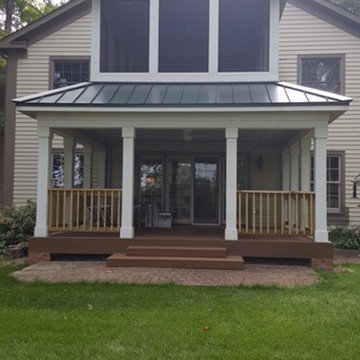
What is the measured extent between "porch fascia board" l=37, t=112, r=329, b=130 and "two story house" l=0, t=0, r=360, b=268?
21 millimetres

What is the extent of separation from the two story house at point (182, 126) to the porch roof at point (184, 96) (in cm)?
4

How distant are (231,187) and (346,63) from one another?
7035 millimetres

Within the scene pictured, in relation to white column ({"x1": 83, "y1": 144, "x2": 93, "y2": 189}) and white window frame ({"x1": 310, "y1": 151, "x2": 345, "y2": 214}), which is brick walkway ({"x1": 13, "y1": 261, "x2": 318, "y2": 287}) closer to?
white column ({"x1": 83, "y1": 144, "x2": 93, "y2": 189})

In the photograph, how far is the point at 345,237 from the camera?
12.9 meters

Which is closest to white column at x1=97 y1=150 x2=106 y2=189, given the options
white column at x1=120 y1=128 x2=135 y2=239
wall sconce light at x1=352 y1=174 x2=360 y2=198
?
white column at x1=120 y1=128 x2=135 y2=239

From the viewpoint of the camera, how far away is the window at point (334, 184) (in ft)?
46.6

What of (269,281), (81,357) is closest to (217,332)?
(81,357)

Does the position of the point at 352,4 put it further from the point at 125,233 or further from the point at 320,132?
the point at 125,233

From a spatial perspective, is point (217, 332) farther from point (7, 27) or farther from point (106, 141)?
point (7, 27)

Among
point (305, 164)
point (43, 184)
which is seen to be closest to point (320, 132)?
point (305, 164)

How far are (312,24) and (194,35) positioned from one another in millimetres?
4164

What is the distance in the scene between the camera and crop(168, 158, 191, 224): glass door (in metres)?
14.0

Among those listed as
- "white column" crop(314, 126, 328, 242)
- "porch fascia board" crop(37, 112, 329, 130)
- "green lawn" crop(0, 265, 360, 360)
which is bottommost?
"green lawn" crop(0, 265, 360, 360)

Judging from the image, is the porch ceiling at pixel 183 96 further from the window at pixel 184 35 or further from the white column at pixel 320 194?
the window at pixel 184 35
